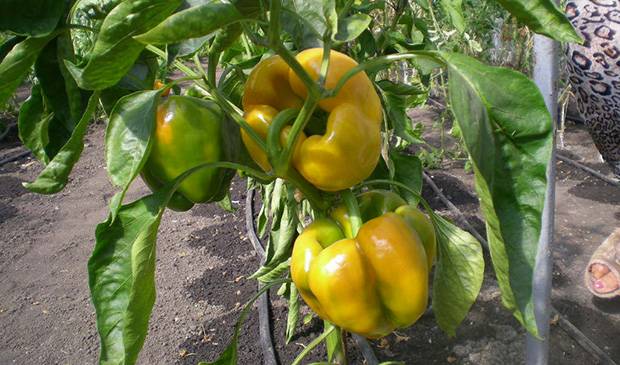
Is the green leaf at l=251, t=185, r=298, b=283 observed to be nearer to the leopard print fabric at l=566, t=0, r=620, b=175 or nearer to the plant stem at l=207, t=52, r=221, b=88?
the plant stem at l=207, t=52, r=221, b=88

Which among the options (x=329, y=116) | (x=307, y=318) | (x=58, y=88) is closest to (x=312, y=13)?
(x=329, y=116)

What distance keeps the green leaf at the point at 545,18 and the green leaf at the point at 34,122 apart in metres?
0.54

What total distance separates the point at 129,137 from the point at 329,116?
210mm

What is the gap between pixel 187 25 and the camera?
0.40 meters

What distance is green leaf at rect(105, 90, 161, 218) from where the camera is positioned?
0.54 metres

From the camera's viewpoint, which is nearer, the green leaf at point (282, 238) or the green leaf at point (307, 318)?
the green leaf at point (282, 238)

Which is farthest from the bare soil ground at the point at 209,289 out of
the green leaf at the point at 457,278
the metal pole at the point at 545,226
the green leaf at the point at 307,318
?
the green leaf at the point at 457,278

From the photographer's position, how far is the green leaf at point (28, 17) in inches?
20.7

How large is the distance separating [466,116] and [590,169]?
2.84 metres

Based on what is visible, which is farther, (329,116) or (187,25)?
(329,116)

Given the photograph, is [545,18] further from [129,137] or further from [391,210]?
[129,137]

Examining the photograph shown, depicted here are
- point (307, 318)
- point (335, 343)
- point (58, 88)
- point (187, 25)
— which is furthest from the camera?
point (307, 318)

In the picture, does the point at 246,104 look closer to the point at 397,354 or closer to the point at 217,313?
the point at 397,354

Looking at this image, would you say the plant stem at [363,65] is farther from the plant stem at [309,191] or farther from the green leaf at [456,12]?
the green leaf at [456,12]
